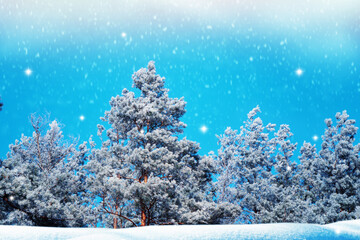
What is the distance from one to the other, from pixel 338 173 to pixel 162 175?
40.3ft

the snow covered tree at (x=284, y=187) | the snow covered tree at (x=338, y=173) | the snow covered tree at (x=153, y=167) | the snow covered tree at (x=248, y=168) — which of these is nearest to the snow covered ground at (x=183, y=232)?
the snow covered tree at (x=153, y=167)

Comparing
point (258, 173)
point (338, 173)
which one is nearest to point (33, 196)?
point (338, 173)

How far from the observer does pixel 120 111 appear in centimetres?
1706

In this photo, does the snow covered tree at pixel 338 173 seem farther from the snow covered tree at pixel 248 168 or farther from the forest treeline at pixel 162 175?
the snow covered tree at pixel 248 168

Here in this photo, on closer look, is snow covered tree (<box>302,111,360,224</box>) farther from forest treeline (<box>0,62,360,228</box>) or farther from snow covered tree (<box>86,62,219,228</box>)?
snow covered tree (<box>86,62,219,228</box>)

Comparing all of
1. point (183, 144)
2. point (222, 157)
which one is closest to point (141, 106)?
point (183, 144)

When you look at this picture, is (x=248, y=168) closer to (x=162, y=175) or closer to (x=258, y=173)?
(x=258, y=173)

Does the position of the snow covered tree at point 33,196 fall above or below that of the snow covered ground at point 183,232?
above

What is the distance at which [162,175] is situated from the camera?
14750mm

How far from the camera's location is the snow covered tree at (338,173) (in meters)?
18.8

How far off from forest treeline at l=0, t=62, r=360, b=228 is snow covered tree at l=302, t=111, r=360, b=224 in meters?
0.06

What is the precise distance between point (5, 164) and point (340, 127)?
68.2ft

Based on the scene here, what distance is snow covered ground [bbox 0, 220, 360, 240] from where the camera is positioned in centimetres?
125

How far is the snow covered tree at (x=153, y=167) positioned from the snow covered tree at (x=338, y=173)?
783 cm
